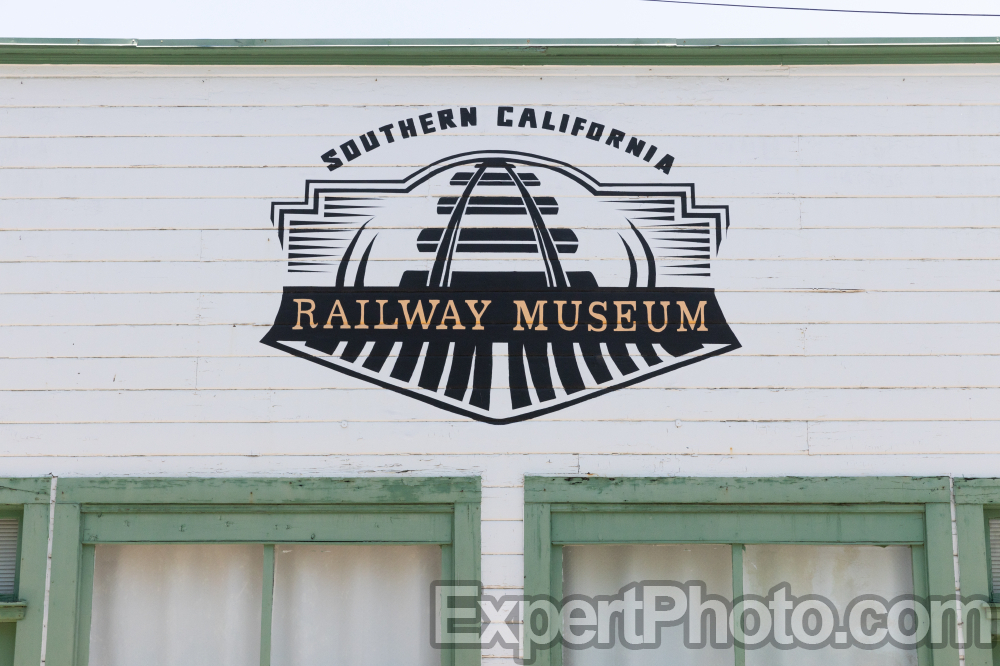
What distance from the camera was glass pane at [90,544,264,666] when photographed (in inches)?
168

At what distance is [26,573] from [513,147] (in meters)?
3.31

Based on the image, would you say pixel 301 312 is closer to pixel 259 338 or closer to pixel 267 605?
pixel 259 338

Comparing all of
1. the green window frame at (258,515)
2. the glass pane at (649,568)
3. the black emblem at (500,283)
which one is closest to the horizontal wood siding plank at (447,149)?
the black emblem at (500,283)

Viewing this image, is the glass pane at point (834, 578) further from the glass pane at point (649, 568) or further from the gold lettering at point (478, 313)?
the gold lettering at point (478, 313)

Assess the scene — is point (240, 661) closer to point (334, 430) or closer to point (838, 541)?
point (334, 430)

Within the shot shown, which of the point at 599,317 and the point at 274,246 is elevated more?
the point at 274,246

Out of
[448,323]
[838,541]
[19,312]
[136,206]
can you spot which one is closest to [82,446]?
[19,312]

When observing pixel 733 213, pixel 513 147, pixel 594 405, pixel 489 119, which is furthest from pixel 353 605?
pixel 733 213

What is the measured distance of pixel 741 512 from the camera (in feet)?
14.0

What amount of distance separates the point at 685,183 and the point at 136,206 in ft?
9.68

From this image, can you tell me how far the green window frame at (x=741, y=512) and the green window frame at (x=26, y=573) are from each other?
2.44m

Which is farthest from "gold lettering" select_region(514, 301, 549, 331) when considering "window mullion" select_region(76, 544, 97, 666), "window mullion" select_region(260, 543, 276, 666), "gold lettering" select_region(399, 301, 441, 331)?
"window mullion" select_region(76, 544, 97, 666)

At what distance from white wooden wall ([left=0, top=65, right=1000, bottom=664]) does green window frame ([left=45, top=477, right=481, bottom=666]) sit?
10cm

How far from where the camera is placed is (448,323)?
443cm
